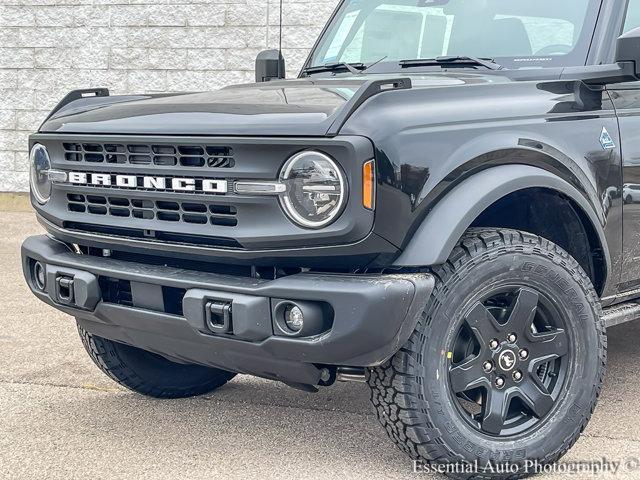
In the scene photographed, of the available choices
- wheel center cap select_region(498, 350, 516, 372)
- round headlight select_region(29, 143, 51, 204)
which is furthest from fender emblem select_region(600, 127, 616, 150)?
round headlight select_region(29, 143, 51, 204)

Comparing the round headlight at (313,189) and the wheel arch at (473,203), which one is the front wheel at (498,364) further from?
the round headlight at (313,189)

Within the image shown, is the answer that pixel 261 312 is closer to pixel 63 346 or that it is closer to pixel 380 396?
pixel 380 396

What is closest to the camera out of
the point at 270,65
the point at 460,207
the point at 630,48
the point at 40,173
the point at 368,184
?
the point at 368,184

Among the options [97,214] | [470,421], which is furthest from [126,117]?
[470,421]

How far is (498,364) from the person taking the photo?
3.05 metres

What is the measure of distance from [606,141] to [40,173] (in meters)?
2.12

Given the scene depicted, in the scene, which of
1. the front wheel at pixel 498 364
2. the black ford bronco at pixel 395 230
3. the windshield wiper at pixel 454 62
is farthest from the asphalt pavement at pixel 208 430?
the windshield wiper at pixel 454 62

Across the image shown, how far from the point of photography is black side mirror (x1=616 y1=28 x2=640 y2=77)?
10.6 ft

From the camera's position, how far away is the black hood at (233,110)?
2811 millimetres

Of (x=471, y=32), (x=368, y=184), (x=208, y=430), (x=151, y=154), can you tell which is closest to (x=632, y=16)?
(x=471, y=32)

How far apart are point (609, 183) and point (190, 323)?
5.32ft

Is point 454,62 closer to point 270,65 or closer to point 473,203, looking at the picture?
point 473,203

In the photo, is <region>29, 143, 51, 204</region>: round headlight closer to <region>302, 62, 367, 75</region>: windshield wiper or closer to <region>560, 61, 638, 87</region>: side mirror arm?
<region>302, 62, 367, 75</region>: windshield wiper

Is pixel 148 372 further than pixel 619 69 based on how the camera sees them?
Yes
